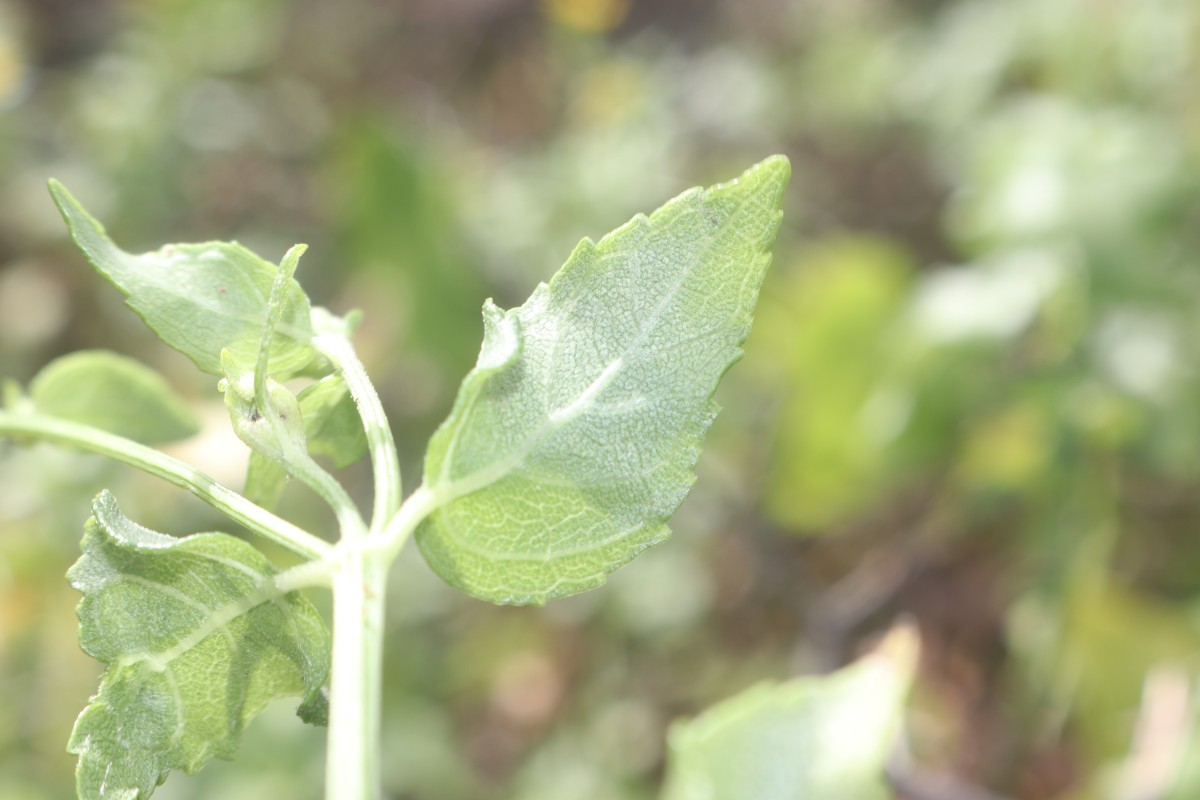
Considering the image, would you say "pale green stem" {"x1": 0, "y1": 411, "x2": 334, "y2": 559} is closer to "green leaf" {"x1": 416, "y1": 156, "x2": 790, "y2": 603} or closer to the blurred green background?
"green leaf" {"x1": 416, "y1": 156, "x2": 790, "y2": 603}

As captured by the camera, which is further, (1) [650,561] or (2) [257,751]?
(1) [650,561]

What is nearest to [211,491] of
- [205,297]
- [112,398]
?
[205,297]

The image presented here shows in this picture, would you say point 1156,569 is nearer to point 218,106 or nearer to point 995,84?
point 995,84

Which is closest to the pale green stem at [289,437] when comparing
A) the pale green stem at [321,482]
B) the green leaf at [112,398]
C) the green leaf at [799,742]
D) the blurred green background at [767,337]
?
the pale green stem at [321,482]

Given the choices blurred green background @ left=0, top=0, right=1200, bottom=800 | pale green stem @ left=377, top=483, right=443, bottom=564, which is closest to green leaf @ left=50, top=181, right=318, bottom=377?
pale green stem @ left=377, top=483, right=443, bottom=564

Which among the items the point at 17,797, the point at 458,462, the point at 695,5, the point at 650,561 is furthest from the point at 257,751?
the point at 695,5

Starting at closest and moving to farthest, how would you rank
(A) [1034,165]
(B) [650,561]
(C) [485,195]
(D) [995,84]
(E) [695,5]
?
(A) [1034,165], (B) [650,561], (D) [995,84], (C) [485,195], (E) [695,5]
